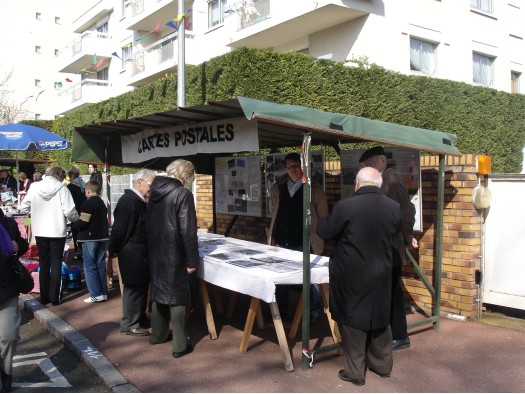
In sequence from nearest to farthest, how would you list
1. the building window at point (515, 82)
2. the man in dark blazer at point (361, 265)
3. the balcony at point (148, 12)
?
the man in dark blazer at point (361, 265), the building window at point (515, 82), the balcony at point (148, 12)

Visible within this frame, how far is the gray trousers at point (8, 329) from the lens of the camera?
373cm

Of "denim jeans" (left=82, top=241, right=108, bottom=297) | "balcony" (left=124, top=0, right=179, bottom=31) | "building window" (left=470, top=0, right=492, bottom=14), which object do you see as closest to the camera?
"denim jeans" (left=82, top=241, right=108, bottom=297)

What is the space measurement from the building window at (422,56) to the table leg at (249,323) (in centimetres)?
1434

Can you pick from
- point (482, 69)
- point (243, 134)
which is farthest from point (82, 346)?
point (482, 69)

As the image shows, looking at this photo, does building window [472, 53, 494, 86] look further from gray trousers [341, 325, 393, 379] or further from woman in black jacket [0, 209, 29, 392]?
woman in black jacket [0, 209, 29, 392]

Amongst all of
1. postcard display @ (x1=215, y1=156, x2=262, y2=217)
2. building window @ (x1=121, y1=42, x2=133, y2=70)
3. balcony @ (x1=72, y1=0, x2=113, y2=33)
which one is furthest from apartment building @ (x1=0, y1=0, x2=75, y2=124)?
postcard display @ (x1=215, y1=156, x2=262, y2=217)

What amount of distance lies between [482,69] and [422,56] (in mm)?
3753

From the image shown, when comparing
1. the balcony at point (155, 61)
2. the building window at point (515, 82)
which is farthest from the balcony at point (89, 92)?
the building window at point (515, 82)

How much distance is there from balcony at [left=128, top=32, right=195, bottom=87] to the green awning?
16.6 m

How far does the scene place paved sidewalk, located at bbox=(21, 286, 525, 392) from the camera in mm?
4023

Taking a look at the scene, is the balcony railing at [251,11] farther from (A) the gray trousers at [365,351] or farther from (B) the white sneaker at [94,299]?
(A) the gray trousers at [365,351]

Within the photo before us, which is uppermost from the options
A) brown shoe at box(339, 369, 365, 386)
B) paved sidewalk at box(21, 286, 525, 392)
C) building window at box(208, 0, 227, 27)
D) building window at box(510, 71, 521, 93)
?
building window at box(208, 0, 227, 27)

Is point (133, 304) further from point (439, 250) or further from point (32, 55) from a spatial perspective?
point (32, 55)

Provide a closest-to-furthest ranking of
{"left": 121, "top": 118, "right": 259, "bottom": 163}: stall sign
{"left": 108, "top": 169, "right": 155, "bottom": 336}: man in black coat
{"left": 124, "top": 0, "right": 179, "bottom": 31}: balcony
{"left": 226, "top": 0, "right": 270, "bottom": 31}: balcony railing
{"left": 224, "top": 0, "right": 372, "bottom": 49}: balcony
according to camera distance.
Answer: {"left": 121, "top": 118, "right": 259, "bottom": 163}: stall sign, {"left": 108, "top": 169, "right": 155, "bottom": 336}: man in black coat, {"left": 224, "top": 0, "right": 372, "bottom": 49}: balcony, {"left": 226, "top": 0, "right": 270, "bottom": 31}: balcony railing, {"left": 124, "top": 0, "right": 179, "bottom": 31}: balcony
